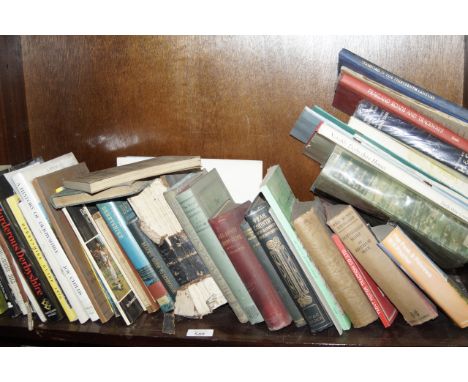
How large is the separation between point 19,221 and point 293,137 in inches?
26.6

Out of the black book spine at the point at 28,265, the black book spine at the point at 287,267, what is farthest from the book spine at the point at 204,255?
the black book spine at the point at 28,265

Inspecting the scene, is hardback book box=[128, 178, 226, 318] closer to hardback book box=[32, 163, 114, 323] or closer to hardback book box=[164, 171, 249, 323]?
hardback book box=[164, 171, 249, 323]

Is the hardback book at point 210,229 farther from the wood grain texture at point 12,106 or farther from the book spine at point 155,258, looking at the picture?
the wood grain texture at point 12,106

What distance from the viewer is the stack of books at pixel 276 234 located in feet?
2.82

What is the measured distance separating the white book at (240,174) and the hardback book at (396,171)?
0.29 m

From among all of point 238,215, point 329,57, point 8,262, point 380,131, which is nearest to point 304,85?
point 329,57

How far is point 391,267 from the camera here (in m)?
0.87

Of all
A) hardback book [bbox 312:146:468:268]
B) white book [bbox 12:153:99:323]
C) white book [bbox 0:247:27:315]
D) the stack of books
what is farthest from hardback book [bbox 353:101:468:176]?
white book [bbox 0:247:27:315]

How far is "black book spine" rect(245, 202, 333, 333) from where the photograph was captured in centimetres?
88

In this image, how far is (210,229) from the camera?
898 millimetres

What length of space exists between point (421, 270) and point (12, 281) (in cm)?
89

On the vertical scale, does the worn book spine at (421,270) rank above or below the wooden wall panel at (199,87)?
below

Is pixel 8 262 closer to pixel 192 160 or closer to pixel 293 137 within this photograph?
pixel 192 160

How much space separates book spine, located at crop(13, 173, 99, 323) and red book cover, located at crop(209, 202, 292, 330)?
13.4 inches
